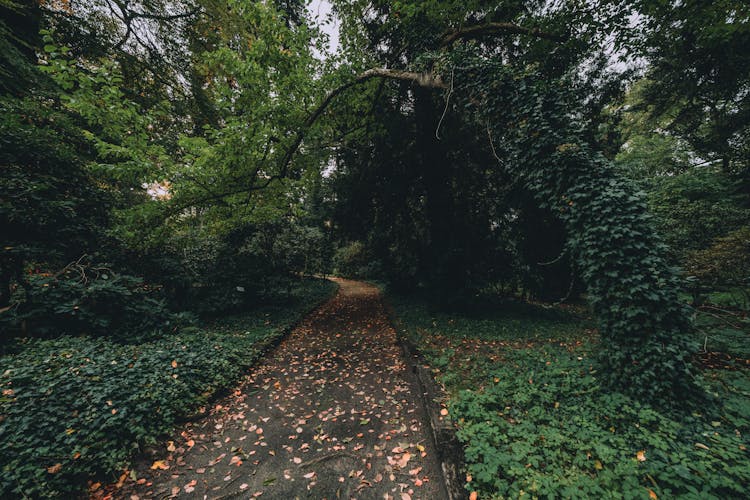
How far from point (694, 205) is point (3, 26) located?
1736 cm

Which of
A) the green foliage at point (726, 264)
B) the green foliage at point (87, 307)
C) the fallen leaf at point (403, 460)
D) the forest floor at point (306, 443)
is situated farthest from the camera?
the green foliage at point (726, 264)

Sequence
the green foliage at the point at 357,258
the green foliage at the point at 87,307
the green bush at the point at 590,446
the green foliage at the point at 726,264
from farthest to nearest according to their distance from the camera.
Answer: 1. the green foliage at the point at 357,258
2. the green foliage at the point at 726,264
3. the green foliage at the point at 87,307
4. the green bush at the point at 590,446

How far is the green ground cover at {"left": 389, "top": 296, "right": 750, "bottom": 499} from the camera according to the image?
7.04ft

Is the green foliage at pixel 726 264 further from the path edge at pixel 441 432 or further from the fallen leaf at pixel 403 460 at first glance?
the fallen leaf at pixel 403 460

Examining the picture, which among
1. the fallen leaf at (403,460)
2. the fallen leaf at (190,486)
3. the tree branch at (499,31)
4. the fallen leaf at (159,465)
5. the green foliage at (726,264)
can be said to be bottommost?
the fallen leaf at (190,486)

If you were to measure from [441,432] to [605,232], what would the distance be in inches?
136

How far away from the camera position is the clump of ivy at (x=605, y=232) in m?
3.13

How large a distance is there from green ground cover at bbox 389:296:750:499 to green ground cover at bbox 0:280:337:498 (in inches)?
151

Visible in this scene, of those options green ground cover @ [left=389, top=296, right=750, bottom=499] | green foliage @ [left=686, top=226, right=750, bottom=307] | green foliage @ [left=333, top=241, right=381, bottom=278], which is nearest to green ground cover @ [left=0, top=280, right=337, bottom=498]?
green ground cover @ [left=389, top=296, right=750, bottom=499]

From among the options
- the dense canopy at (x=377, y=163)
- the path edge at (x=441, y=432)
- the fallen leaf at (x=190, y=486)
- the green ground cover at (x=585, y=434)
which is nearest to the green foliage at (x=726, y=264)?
the dense canopy at (x=377, y=163)

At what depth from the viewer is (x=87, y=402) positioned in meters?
2.98

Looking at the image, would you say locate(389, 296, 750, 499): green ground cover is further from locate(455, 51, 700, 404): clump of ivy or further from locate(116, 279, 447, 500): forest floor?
locate(116, 279, 447, 500): forest floor

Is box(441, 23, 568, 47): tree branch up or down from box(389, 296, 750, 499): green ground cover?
up

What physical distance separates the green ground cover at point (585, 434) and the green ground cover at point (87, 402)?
383 cm
